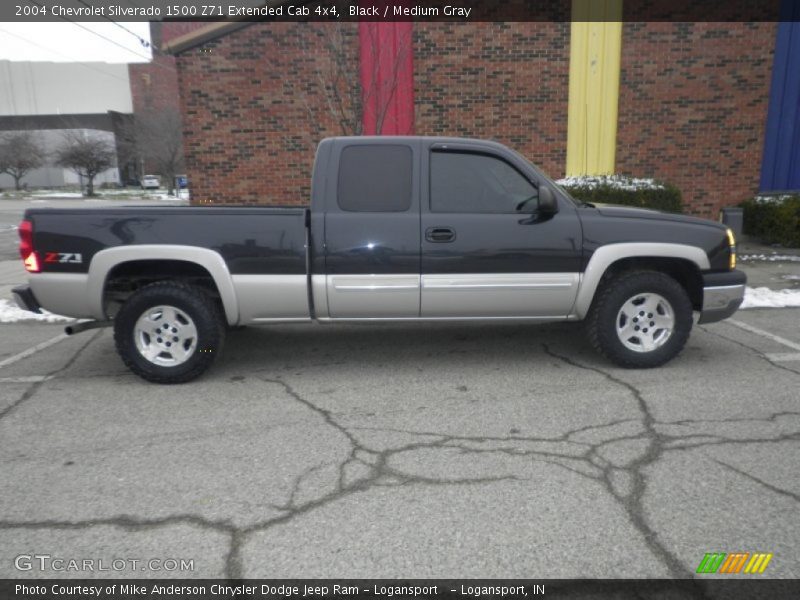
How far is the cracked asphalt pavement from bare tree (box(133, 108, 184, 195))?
3410 cm

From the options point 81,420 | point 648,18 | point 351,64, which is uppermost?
point 648,18

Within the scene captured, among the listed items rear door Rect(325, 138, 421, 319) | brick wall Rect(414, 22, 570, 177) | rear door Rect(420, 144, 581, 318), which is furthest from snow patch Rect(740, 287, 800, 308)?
brick wall Rect(414, 22, 570, 177)

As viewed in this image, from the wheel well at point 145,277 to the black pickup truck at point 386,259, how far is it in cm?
1

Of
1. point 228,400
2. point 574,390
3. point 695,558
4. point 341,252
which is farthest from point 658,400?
point 228,400

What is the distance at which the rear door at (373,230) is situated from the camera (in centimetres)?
443

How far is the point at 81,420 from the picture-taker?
3906 mm

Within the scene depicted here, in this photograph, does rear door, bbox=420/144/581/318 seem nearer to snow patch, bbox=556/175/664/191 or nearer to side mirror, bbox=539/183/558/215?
side mirror, bbox=539/183/558/215

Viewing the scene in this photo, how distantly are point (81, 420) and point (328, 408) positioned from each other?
5.54ft

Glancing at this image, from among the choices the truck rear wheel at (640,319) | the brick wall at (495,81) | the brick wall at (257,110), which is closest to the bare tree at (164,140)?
the brick wall at (257,110)

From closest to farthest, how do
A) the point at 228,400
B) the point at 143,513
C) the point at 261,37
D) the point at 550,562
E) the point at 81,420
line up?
the point at 550,562
the point at 143,513
the point at 81,420
the point at 228,400
the point at 261,37

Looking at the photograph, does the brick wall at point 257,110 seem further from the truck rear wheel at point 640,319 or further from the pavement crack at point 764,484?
the pavement crack at point 764,484

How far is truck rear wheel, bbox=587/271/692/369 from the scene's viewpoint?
464cm

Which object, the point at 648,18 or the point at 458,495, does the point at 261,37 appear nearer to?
the point at 648,18

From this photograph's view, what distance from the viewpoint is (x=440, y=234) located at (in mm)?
4461
